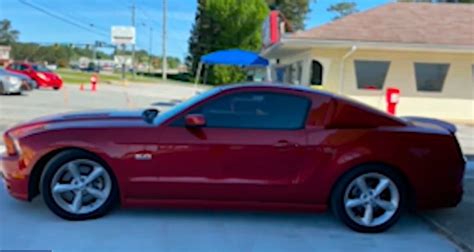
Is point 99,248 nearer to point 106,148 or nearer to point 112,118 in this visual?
point 106,148

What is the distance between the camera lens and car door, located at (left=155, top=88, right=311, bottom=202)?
450 cm

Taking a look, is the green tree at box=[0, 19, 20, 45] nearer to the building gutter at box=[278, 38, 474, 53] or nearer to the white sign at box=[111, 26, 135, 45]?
the white sign at box=[111, 26, 135, 45]

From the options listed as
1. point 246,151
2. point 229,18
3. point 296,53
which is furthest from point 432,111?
point 229,18

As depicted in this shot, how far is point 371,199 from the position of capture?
4641 millimetres

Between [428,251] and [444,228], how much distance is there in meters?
0.68

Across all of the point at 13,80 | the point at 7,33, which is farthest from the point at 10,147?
the point at 7,33

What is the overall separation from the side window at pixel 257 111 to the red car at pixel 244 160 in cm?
1

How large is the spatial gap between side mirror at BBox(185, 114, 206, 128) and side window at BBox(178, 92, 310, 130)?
10cm

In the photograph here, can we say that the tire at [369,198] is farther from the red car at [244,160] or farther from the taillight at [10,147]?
the taillight at [10,147]

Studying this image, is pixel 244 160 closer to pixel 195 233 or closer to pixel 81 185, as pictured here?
pixel 195 233

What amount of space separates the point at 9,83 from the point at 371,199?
751 inches

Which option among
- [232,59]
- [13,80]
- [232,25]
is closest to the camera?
[232,59]

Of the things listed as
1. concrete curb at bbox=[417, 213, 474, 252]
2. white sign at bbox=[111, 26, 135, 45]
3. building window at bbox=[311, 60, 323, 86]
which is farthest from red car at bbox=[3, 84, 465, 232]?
white sign at bbox=[111, 26, 135, 45]

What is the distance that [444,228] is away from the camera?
4.83 m
